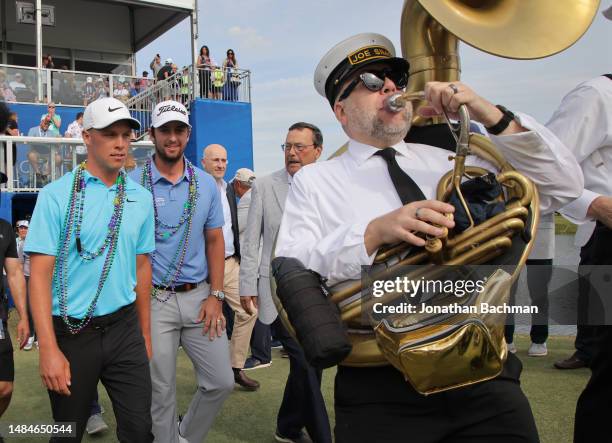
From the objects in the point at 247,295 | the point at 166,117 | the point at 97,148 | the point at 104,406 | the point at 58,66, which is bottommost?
the point at 104,406

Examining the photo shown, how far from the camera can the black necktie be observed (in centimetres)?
210

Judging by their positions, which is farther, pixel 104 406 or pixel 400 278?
pixel 104 406

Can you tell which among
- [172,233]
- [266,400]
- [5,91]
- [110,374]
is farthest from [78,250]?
[5,91]

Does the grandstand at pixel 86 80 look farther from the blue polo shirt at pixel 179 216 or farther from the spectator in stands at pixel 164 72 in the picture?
the blue polo shirt at pixel 179 216

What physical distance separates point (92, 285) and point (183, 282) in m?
0.85

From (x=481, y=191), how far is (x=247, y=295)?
2.94m

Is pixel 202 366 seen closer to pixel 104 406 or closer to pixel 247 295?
pixel 247 295

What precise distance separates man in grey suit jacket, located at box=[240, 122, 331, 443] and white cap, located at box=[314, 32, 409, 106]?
2.05 meters

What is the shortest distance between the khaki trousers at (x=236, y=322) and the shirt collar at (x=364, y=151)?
3.55 metres

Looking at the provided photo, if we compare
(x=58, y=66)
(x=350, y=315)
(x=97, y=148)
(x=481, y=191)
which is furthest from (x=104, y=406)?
(x=58, y=66)

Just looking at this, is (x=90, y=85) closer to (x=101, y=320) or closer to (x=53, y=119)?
(x=53, y=119)

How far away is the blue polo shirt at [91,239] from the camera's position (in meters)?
3.01

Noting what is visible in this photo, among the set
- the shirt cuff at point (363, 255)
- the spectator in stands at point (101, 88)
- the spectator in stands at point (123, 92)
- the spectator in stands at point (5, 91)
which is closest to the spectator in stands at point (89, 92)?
the spectator in stands at point (101, 88)

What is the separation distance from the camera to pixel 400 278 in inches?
73.3
